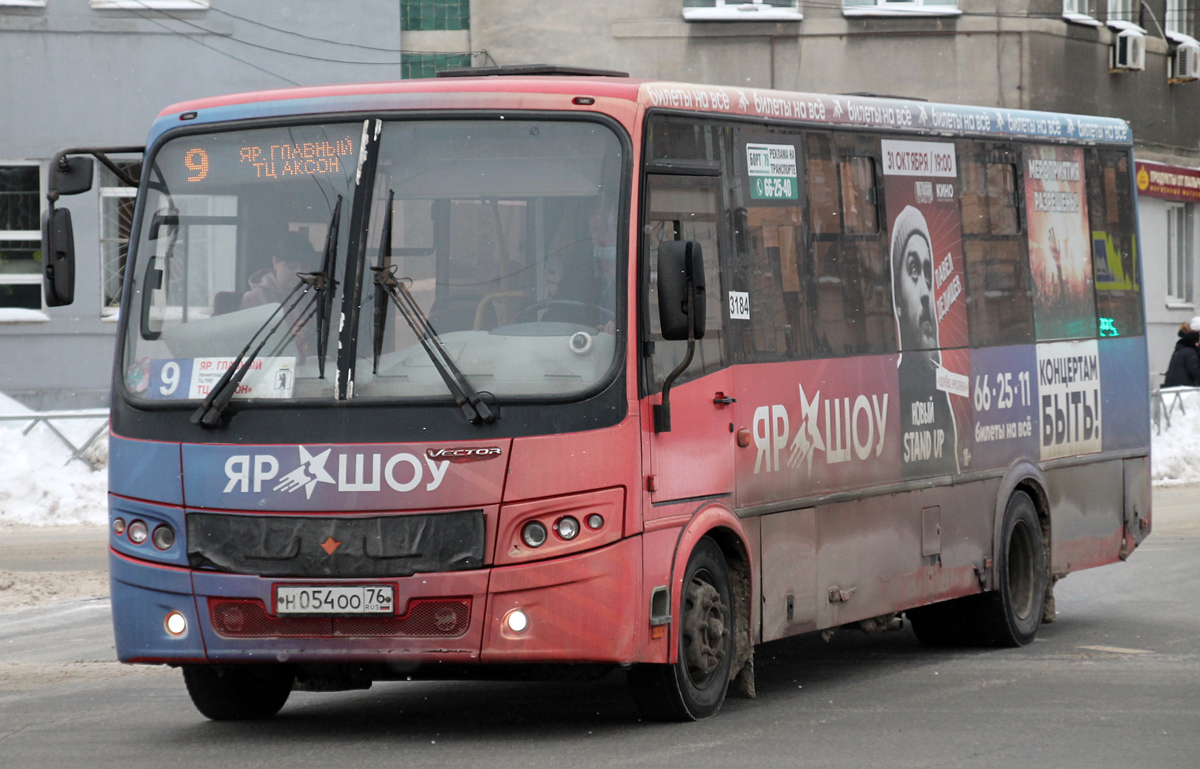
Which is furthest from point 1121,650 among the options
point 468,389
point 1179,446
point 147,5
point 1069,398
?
point 147,5

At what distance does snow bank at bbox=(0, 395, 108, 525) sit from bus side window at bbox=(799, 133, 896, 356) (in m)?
11.3

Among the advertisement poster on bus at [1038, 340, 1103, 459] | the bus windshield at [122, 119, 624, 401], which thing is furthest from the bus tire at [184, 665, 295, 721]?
the advertisement poster on bus at [1038, 340, 1103, 459]

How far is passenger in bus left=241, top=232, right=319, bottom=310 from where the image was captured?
806 centimetres

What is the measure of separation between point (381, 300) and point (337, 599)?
4.01 feet

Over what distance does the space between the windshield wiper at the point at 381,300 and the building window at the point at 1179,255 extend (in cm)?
2786

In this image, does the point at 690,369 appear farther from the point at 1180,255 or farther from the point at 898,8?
the point at 1180,255

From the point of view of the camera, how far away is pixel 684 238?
851 cm

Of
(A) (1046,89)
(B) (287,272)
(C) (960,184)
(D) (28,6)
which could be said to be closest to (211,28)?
(D) (28,6)

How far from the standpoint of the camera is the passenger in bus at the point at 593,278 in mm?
7910

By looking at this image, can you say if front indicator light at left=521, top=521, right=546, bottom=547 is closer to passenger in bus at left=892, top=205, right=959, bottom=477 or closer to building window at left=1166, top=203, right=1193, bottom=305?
passenger in bus at left=892, top=205, right=959, bottom=477

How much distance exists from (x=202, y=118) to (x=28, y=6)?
18.9 m

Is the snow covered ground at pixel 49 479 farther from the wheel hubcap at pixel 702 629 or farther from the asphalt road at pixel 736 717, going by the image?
the wheel hubcap at pixel 702 629

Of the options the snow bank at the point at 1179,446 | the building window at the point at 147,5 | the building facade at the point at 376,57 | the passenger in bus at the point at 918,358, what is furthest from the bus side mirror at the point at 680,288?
the building window at the point at 147,5

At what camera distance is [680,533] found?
8.23 meters
